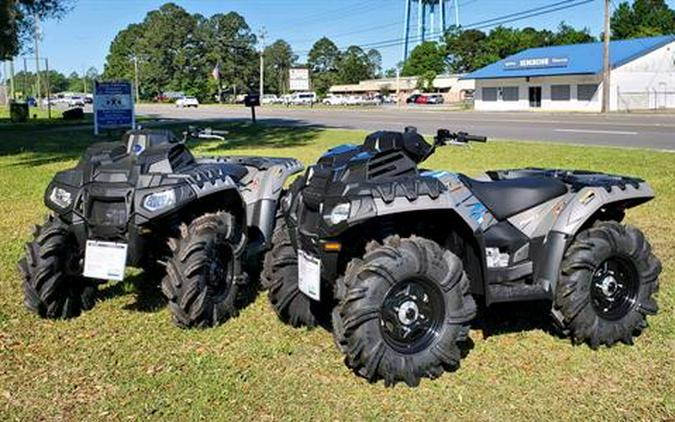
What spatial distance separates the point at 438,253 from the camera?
13.3 feet

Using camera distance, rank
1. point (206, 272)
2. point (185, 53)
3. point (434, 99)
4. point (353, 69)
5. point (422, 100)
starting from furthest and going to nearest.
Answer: point (353, 69) → point (185, 53) → point (434, 99) → point (422, 100) → point (206, 272)

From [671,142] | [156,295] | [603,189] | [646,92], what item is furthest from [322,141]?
[646,92]

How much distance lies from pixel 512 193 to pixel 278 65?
430ft

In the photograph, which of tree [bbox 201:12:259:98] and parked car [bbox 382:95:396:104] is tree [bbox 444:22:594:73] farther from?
tree [bbox 201:12:259:98]

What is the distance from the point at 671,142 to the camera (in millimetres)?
Answer: 19219

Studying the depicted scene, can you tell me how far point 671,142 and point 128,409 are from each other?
18635 millimetres

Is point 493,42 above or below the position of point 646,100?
above

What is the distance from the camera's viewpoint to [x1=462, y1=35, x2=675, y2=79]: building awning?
161 feet

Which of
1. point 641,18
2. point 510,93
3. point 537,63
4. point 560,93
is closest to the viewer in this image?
point 560,93

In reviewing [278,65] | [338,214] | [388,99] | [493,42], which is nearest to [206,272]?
[338,214]

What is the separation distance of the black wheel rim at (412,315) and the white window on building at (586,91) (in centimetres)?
4827

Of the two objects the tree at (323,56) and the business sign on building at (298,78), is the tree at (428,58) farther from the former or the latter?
the tree at (323,56)

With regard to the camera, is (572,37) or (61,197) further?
(572,37)

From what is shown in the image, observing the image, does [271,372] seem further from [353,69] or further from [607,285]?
[353,69]
